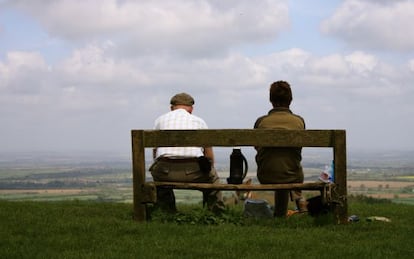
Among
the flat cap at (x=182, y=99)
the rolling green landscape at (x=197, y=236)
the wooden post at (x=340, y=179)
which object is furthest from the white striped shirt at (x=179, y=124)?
the wooden post at (x=340, y=179)

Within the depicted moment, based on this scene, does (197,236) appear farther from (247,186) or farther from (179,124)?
(179,124)

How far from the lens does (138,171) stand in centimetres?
905

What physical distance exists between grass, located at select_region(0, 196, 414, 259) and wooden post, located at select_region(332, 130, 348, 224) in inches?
9.0

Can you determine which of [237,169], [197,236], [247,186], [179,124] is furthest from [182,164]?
[197,236]

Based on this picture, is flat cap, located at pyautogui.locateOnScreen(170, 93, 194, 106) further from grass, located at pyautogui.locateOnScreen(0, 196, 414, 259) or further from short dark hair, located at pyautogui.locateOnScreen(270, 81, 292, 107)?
grass, located at pyautogui.locateOnScreen(0, 196, 414, 259)

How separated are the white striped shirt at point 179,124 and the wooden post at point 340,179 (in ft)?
6.57

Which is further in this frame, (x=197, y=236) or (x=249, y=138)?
(x=249, y=138)

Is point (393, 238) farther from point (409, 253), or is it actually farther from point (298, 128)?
point (298, 128)

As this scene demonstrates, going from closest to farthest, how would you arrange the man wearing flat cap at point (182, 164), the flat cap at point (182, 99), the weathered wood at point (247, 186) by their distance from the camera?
the weathered wood at point (247, 186)
the man wearing flat cap at point (182, 164)
the flat cap at point (182, 99)

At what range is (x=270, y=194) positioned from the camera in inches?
483

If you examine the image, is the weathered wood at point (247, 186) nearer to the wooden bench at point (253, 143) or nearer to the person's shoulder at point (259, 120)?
the wooden bench at point (253, 143)

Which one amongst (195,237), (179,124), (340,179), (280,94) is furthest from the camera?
(280,94)

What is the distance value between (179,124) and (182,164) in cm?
61

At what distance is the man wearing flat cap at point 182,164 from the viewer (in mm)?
9352
